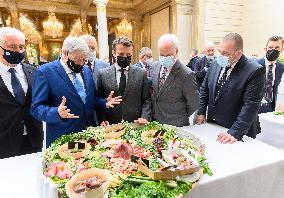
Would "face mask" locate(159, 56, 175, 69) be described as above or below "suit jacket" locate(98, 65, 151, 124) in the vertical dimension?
above

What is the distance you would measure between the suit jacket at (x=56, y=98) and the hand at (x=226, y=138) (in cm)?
127

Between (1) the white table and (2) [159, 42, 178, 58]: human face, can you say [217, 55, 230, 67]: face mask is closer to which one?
(2) [159, 42, 178, 58]: human face

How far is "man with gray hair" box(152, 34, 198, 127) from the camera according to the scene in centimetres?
281

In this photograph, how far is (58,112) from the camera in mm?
2107

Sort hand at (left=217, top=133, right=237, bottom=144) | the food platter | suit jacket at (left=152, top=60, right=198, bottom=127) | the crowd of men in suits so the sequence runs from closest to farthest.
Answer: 1. the food platter
2. hand at (left=217, top=133, right=237, bottom=144)
3. the crowd of men in suits
4. suit jacket at (left=152, top=60, right=198, bottom=127)

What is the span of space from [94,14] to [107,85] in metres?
11.1

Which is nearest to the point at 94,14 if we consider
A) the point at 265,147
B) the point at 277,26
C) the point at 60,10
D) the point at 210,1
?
the point at 60,10

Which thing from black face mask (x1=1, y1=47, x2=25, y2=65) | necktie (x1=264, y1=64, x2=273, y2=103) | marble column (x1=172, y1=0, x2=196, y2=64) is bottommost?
necktie (x1=264, y1=64, x2=273, y2=103)

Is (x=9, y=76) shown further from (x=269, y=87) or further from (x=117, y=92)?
(x=269, y=87)

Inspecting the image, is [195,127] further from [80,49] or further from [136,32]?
[136,32]

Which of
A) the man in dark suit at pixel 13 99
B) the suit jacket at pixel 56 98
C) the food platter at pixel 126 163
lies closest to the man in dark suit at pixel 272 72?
the food platter at pixel 126 163

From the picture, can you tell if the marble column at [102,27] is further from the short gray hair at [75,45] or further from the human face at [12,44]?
the short gray hair at [75,45]

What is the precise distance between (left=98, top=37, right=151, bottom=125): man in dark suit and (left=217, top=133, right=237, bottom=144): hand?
835mm

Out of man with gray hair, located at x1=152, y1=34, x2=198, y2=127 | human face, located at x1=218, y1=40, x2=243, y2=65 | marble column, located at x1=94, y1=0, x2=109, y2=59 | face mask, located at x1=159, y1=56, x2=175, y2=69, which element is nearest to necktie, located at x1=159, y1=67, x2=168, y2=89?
man with gray hair, located at x1=152, y1=34, x2=198, y2=127
